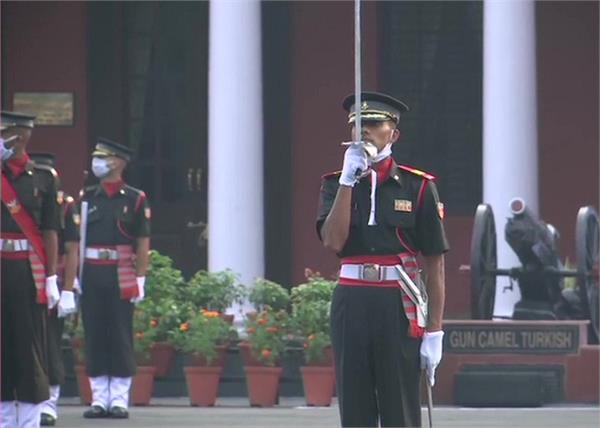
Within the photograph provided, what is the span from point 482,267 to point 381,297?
705cm

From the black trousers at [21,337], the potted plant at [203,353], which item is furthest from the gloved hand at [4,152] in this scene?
the potted plant at [203,353]

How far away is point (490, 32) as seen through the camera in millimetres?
17281

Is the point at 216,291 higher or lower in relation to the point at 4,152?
lower

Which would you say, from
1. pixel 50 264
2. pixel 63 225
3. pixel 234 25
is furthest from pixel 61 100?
pixel 50 264

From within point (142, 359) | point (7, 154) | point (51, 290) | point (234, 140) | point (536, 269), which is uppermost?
point (234, 140)

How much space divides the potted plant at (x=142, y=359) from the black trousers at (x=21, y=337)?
3.60m

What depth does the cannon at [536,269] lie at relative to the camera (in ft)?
49.4

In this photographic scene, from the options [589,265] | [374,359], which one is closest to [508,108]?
[589,265]

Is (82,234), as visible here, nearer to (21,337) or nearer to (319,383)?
(319,383)

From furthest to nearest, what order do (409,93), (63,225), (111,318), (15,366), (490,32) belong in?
1. (409,93)
2. (490,32)
3. (111,318)
4. (63,225)
5. (15,366)

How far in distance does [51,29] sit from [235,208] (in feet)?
13.4

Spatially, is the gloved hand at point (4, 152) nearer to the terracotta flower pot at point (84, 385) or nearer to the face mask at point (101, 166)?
the face mask at point (101, 166)

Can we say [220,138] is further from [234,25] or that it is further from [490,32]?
[490,32]

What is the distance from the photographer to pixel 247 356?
48.1 ft
